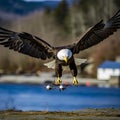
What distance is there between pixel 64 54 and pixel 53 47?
861mm

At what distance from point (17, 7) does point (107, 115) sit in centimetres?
13216

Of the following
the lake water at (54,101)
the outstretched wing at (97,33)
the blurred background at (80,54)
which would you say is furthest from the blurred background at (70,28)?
the outstretched wing at (97,33)

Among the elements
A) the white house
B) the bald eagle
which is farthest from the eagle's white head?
the white house

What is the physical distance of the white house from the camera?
7139 centimetres

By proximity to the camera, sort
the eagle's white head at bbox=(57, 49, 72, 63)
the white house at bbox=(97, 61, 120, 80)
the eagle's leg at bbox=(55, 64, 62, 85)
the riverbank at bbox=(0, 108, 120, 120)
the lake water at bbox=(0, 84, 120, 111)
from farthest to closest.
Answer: the white house at bbox=(97, 61, 120, 80), the lake water at bbox=(0, 84, 120, 111), the eagle's leg at bbox=(55, 64, 62, 85), the eagle's white head at bbox=(57, 49, 72, 63), the riverbank at bbox=(0, 108, 120, 120)

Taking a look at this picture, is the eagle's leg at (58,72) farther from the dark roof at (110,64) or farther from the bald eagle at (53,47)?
the dark roof at (110,64)

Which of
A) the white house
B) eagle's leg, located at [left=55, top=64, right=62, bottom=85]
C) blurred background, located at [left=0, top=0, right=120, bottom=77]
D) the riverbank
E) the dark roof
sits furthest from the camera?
blurred background, located at [left=0, top=0, right=120, bottom=77]

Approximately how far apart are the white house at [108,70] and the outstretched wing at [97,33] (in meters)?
55.0

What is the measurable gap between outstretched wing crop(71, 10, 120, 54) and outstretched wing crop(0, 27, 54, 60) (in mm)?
746

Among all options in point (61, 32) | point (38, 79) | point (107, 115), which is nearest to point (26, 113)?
point (107, 115)

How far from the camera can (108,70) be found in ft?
238

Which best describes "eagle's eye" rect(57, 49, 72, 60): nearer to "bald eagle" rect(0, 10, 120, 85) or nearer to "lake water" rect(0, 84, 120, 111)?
"bald eagle" rect(0, 10, 120, 85)

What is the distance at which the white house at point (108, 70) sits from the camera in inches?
2811

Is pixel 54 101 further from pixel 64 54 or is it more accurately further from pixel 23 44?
pixel 64 54
